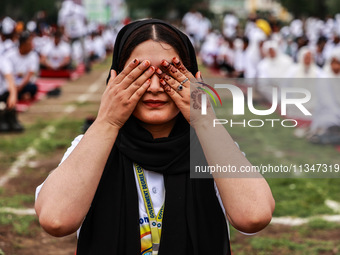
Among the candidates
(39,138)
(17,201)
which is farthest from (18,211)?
(39,138)

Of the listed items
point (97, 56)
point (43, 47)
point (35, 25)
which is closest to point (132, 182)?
point (43, 47)

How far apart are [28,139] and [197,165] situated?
601cm

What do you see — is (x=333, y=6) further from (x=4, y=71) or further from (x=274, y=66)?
(x=4, y=71)

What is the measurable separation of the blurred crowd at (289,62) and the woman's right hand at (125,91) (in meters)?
1.73

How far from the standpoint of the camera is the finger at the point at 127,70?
75.6 inches

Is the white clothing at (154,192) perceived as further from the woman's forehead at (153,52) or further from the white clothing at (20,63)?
the white clothing at (20,63)

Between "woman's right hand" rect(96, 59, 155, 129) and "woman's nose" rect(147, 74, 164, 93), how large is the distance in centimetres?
2

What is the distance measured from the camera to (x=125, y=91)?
1.92 m

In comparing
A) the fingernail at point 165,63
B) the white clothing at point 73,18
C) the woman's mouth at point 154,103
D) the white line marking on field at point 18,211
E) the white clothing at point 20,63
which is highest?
the white clothing at point 73,18

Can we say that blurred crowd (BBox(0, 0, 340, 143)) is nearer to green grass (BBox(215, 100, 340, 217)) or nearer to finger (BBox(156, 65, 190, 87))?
green grass (BBox(215, 100, 340, 217))

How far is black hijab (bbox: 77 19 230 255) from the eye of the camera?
2.02 m

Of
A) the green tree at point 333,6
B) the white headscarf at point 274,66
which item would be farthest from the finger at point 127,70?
the green tree at point 333,6

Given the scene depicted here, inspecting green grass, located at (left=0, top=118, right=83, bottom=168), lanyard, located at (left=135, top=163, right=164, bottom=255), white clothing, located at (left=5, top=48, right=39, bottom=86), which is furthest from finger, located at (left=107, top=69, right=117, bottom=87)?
white clothing, located at (left=5, top=48, right=39, bottom=86)

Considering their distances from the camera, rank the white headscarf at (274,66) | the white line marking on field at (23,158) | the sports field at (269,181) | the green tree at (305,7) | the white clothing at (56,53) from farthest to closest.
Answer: the green tree at (305,7) < the white clothing at (56,53) < the white headscarf at (274,66) < the white line marking on field at (23,158) < the sports field at (269,181)
